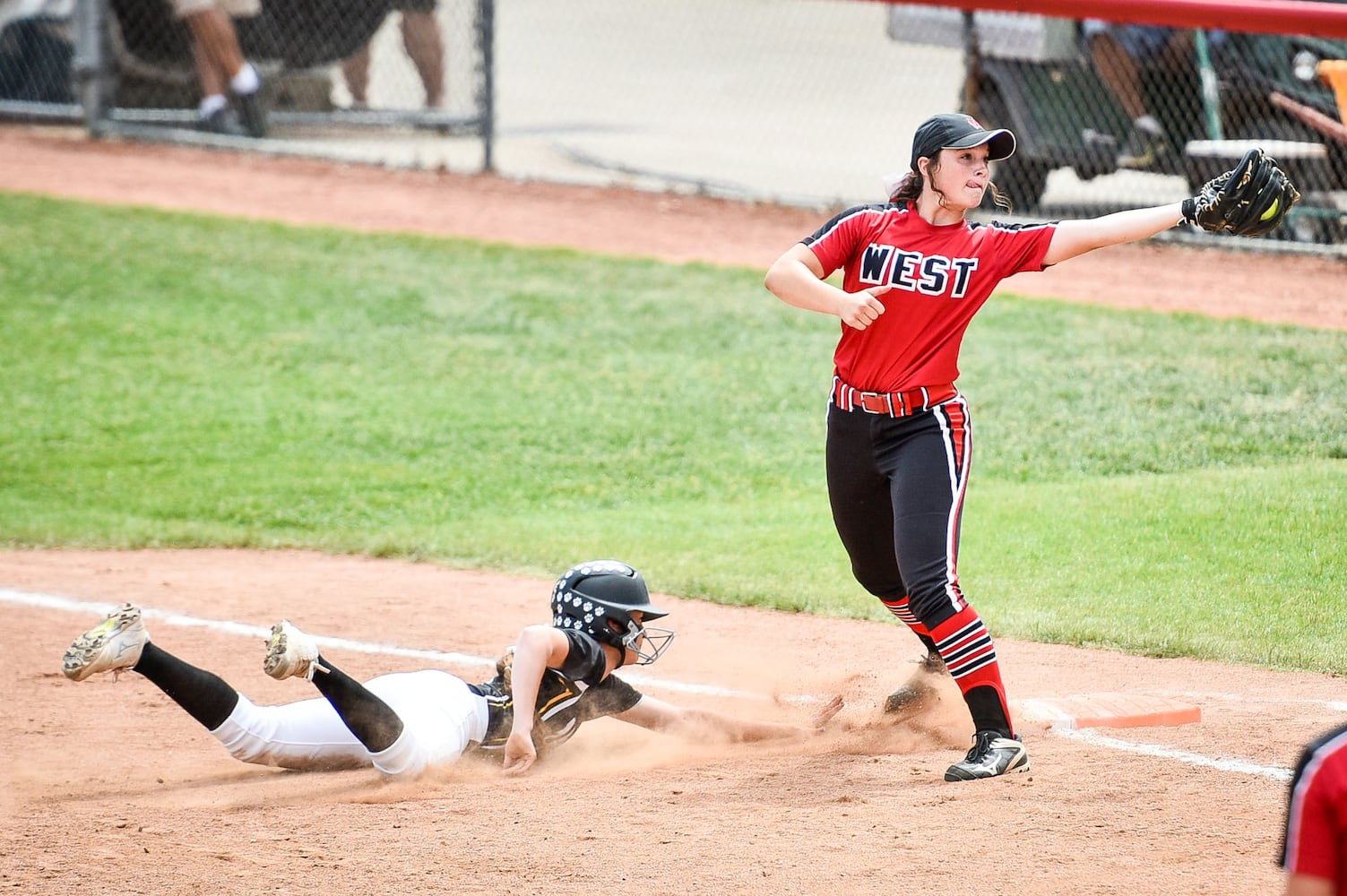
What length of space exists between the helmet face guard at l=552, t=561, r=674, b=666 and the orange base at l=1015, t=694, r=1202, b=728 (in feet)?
4.55

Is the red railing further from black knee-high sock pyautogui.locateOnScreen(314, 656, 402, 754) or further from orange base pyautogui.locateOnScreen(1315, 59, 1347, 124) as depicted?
black knee-high sock pyautogui.locateOnScreen(314, 656, 402, 754)

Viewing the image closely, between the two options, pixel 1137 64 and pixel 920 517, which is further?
pixel 1137 64

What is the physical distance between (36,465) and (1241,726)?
7.61 m

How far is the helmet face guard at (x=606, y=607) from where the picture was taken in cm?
500

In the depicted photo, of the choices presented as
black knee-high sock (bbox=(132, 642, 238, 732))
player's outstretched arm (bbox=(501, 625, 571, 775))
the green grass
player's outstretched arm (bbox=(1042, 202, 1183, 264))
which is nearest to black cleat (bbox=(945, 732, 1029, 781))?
player's outstretched arm (bbox=(501, 625, 571, 775))

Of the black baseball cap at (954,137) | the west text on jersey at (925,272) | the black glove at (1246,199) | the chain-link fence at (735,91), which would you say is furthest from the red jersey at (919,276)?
the chain-link fence at (735,91)

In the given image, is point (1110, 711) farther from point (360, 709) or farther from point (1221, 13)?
point (1221, 13)

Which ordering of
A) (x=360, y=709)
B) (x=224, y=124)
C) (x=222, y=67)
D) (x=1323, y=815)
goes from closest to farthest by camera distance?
(x=1323, y=815) < (x=360, y=709) < (x=222, y=67) < (x=224, y=124)

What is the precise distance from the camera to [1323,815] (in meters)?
2.11

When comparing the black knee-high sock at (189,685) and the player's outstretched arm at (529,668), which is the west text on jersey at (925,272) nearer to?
the player's outstretched arm at (529,668)

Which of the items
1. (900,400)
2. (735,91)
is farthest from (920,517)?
(735,91)

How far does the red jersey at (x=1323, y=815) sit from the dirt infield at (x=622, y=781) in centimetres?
182

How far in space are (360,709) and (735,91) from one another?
52.1 ft

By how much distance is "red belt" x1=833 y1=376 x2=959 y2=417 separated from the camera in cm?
491
